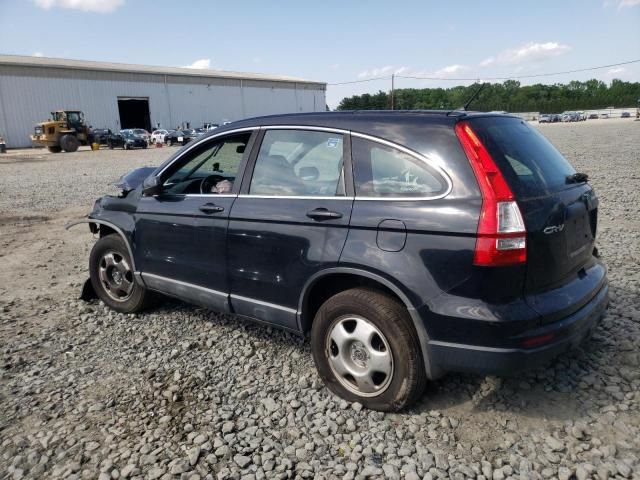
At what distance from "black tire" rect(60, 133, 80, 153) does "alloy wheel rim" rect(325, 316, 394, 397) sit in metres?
35.3

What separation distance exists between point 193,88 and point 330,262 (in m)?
55.0

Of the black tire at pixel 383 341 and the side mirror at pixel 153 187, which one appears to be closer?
the black tire at pixel 383 341

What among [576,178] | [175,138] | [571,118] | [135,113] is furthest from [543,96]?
[576,178]

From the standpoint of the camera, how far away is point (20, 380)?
3.64 meters

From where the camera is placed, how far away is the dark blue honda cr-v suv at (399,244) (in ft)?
8.51

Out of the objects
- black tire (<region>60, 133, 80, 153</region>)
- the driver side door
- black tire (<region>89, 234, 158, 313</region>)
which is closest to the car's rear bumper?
the driver side door

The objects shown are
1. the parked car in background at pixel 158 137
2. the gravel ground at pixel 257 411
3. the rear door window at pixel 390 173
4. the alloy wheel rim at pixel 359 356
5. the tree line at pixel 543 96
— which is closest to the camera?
the gravel ground at pixel 257 411

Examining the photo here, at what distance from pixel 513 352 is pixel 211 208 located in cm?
234

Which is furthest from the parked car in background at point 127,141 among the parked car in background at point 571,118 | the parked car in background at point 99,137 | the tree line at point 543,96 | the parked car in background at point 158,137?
the parked car in background at point 571,118

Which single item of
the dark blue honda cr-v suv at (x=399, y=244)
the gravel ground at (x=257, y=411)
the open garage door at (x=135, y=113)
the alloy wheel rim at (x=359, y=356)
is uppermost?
the open garage door at (x=135, y=113)

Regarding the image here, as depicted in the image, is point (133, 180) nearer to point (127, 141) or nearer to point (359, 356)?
point (359, 356)

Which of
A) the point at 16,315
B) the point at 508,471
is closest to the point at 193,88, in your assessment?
the point at 16,315

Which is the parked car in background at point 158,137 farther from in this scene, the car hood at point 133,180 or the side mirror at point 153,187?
the side mirror at point 153,187

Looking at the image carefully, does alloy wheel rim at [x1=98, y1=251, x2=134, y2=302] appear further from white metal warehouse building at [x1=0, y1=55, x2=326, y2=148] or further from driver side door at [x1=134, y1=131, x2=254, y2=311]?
white metal warehouse building at [x1=0, y1=55, x2=326, y2=148]
